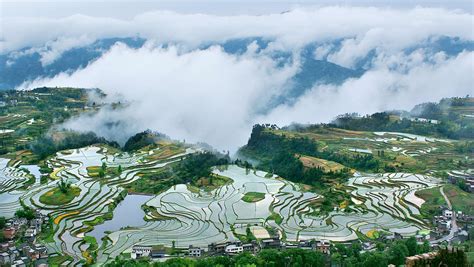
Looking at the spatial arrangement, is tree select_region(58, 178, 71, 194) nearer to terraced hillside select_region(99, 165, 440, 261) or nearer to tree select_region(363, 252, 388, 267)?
terraced hillside select_region(99, 165, 440, 261)

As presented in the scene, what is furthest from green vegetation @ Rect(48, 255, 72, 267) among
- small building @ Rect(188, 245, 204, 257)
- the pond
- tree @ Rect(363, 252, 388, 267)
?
tree @ Rect(363, 252, 388, 267)

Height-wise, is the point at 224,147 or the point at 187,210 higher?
the point at 187,210

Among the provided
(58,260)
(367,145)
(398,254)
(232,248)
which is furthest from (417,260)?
(367,145)

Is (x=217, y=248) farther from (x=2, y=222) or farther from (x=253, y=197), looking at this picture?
(x=2, y=222)

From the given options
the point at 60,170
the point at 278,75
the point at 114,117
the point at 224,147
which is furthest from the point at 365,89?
the point at 60,170

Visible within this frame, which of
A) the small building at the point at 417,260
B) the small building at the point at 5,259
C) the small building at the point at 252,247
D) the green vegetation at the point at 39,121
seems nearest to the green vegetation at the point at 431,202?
the small building at the point at 252,247

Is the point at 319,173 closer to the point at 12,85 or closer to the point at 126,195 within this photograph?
the point at 126,195
